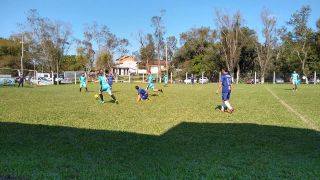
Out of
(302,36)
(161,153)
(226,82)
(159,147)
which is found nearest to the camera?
(161,153)

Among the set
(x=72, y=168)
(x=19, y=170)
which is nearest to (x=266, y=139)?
(x=72, y=168)

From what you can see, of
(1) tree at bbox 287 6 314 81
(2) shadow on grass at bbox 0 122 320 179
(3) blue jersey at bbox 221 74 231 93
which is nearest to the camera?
(2) shadow on grass at bbox 0 122 320 179

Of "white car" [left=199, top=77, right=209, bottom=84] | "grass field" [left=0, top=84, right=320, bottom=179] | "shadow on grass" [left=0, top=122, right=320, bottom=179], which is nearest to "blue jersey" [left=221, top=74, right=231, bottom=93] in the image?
"grass field" [left=0, top=84, right=320, bottom=179]

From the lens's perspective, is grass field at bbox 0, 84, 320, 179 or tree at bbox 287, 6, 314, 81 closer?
grass field at bbox 0, 84, 320, 179

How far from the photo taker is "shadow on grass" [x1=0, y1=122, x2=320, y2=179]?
5.96 m

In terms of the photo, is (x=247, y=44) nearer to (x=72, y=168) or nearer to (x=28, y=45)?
(x=28, y=45)

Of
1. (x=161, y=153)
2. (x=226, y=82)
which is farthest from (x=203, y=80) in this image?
(x=161, y=153)

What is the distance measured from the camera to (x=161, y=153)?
7.32 m

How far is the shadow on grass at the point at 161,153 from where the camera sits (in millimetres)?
5961

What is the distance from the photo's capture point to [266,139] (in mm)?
8820

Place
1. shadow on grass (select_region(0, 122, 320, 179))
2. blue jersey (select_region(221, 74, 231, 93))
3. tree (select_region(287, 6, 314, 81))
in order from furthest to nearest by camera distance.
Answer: tree (select_region(287, 6, 314, 81)), blue jersey (select_region(221, 74, 231, 93)), shadow on grass (select_region(0, 122, 320, 179))

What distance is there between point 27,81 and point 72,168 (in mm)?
49142

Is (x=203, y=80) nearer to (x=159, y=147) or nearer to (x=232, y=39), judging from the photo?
(x=232, y=39)

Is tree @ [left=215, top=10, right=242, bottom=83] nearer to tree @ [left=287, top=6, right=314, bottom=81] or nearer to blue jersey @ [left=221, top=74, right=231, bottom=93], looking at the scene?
tree @ [left=287, top=6, right=314, bottom=81]
